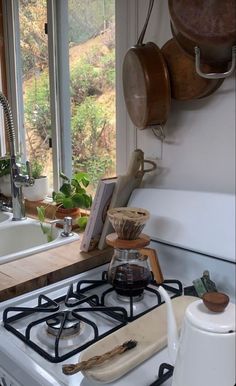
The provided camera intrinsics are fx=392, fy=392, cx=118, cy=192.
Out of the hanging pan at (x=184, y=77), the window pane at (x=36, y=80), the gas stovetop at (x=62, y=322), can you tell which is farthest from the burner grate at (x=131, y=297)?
the window pane at (x=36, y=80)

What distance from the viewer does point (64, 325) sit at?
30.7 inches

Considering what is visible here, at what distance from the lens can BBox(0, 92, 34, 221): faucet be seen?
4.77 ft

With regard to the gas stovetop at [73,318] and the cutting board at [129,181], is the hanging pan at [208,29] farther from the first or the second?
the gas stovetop at [73,318]

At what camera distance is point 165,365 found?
67 centimetres

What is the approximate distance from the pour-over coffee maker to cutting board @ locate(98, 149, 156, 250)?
116mm

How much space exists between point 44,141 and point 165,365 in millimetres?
1164

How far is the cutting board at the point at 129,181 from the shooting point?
1.07m

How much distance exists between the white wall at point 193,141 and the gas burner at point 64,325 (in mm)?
Result: 389

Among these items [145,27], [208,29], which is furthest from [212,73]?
[145,27]

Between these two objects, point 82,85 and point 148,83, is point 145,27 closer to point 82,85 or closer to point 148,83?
point 148,83

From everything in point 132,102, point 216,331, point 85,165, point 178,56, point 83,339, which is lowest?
point 83,339

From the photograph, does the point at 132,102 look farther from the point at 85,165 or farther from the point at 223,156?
the point at 85,165

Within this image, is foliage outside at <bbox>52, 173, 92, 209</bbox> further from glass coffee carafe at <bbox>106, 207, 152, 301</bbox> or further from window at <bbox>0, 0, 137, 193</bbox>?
glass coffee carafe at <bbox>106, 207, 152, 301</bbox>

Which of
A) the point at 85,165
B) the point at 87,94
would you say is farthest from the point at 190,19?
the point at 85,165
